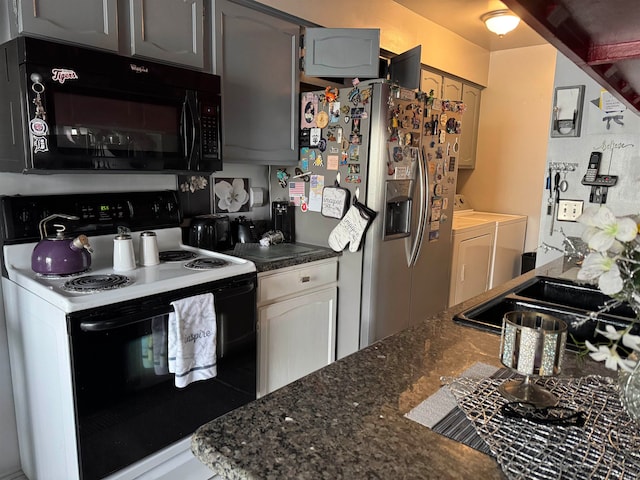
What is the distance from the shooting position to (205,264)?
1.95 m

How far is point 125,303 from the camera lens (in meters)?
1.56

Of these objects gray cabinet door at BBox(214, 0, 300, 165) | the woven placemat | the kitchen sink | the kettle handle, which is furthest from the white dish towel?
the woven placemat

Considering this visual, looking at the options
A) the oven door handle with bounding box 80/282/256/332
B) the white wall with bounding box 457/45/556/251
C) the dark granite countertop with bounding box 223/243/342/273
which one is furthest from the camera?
the white wall with bounding box 457/45/556/251

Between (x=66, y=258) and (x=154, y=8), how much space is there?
108cm

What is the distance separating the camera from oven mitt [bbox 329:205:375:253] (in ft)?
7.93

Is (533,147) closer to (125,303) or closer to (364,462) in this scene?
(125,303)

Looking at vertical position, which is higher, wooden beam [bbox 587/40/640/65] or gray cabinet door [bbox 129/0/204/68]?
gray cabinet door [bbox 129/0/204/68]

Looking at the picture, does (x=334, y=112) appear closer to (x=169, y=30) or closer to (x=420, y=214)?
(x=420, y=214)

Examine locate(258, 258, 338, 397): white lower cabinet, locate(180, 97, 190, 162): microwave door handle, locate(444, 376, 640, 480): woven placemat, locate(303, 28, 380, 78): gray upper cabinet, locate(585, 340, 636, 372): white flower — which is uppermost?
locate(303, 28, 380, 78): gray upper cabinet

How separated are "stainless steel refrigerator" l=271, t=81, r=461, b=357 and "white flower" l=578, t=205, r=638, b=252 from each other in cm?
177

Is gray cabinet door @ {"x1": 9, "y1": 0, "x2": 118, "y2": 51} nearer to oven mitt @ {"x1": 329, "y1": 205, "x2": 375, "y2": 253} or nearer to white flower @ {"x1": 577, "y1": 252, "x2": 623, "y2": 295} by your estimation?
oven mitt @ {"x1": 329, "y1": 205, "x2": 375, "y2": 253}

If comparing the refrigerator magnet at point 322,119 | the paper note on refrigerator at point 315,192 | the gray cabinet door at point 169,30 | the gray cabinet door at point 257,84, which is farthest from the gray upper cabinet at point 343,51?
the gray cabinet door at point 169,30

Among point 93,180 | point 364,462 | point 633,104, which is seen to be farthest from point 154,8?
point 364,462

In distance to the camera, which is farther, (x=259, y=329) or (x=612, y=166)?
(x=612, y=166)
